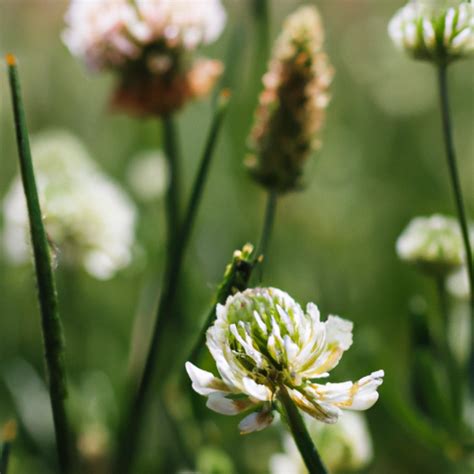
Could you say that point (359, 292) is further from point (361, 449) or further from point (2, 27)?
point (2, 27)

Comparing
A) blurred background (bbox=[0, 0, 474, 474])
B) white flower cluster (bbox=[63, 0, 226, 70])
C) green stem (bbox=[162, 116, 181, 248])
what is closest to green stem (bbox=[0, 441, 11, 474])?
blurred background (bbox=[0, 0, 474, 474])

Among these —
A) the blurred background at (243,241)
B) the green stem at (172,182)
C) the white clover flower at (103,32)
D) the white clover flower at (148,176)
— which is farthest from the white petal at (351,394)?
the white clover flower at (148,176)

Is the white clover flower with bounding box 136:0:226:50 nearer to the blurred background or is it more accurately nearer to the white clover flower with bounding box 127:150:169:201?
the blurred background

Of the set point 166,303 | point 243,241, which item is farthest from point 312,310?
point 243,241

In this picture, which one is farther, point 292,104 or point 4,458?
point 292,104

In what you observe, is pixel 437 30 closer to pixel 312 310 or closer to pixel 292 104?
pixel 292 104
